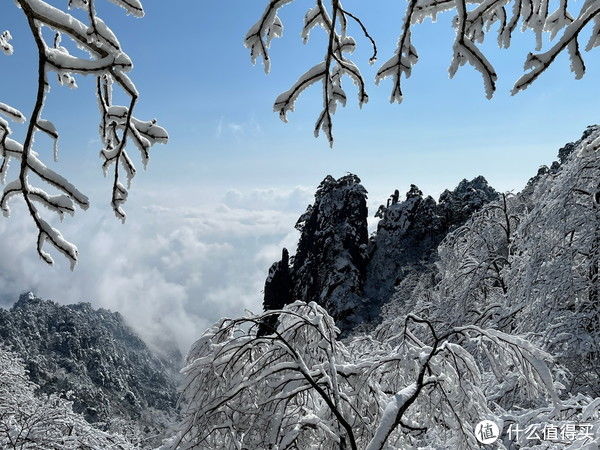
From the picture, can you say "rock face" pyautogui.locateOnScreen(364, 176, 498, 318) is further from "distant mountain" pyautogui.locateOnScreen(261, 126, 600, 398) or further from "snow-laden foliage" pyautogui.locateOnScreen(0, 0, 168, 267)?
"snow-laden foliage" pyautogui.locateOnScreen(0, 0, 168, 267)

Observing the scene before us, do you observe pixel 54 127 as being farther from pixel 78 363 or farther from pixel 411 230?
pixel 78 363

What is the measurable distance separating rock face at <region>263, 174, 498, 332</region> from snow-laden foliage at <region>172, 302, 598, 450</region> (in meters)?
32.4

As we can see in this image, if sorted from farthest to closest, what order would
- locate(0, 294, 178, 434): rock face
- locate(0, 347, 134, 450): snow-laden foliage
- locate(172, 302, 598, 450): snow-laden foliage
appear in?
1. locate(0, 294, 178, 434): rock face
2. locate(0, 347, 134, 450): snow-laden foliage
3. locate(172, 302, 598, 450): snow-laden foliage

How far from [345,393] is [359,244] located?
3679 centimetres

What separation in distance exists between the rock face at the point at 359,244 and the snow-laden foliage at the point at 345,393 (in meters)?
32.4

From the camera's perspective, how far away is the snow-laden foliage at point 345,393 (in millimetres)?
3475

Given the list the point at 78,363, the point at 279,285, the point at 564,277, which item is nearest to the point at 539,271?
the point at 564,277

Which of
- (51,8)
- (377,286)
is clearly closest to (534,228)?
(51,8)

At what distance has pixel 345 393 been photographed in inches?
151

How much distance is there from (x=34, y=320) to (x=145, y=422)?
151 feet

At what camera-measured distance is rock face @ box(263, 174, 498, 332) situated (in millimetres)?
37188


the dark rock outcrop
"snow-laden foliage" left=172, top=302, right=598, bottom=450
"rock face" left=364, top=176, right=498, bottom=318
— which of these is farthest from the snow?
the dark rock outcrop

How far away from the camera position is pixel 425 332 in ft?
36.9

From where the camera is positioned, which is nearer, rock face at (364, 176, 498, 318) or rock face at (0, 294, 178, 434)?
rock face at (364, 176, 498, 318)
